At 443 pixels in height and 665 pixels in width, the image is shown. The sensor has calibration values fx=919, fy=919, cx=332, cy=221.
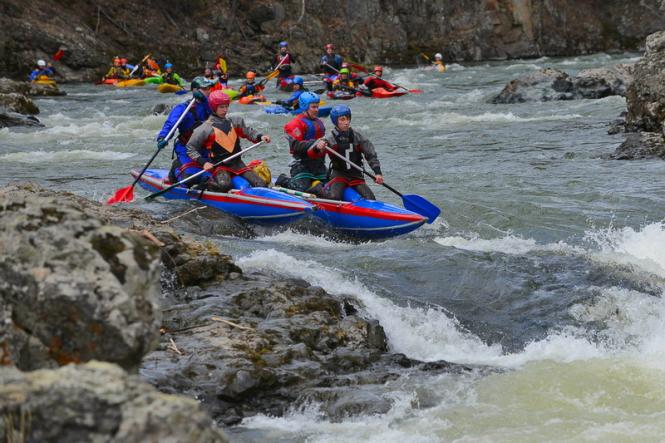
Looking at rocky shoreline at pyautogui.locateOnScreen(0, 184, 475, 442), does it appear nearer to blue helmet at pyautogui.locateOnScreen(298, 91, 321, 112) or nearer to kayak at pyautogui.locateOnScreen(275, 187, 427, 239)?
kayak at pyautogui.locateOnScreen(275, 187, 427, 239)

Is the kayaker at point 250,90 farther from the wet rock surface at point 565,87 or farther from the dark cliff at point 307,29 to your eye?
the dark cliff at point 307,29

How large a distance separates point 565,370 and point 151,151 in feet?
34.6

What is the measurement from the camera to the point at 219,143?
961cm

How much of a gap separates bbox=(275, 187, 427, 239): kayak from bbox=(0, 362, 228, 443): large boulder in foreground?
6681 millimetres

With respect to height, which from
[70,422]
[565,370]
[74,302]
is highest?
[74,302]

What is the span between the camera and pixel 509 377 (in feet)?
17.6

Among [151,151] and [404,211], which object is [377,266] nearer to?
[404,211]

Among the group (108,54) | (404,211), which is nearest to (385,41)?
(108,54)

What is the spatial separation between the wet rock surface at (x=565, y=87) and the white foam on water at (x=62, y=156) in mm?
9080

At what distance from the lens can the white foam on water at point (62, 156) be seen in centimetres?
1377

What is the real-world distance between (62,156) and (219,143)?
209 inches

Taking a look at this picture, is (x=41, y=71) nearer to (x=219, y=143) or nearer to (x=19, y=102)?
(x=19, y=102)

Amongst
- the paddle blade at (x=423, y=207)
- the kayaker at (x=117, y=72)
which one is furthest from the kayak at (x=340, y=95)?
the paddle blade at (x=423, y=207)

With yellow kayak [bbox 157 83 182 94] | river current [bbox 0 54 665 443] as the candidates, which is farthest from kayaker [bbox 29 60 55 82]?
river current [bbox 0 54 665 443]
